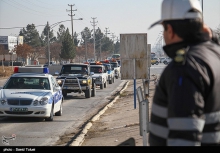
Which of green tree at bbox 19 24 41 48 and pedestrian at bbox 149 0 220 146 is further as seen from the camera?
green tree at bbox 19 24 41 48

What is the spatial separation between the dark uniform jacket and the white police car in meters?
11.7

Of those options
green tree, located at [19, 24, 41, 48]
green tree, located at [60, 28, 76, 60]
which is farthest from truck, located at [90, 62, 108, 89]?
green tree, located at [19, 24, 41, 48]

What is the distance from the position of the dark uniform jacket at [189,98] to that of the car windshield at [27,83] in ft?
43.1

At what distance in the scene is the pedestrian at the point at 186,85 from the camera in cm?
270

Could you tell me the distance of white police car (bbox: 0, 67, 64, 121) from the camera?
14.5 meters

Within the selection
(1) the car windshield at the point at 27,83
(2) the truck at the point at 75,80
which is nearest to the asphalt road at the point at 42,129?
(1) the car windshield at the point at 27,83

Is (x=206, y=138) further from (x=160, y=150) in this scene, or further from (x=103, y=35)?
(x=103, y=35)

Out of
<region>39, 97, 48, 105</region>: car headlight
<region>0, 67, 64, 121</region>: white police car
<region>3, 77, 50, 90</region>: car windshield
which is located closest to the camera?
<region>0, 67, 64, 121</region>: white police car

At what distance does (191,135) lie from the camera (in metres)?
2.69

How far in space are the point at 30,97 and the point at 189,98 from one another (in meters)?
12.4

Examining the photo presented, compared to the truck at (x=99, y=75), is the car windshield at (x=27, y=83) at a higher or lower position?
higher

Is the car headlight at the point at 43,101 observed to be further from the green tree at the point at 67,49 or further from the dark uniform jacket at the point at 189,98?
the green tree at the point at 67,49

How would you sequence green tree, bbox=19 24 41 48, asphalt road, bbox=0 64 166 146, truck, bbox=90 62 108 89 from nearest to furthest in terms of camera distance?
asphalt road, bbox=0 64 166 146 < truck, bbox=90 62 108 89 < green tree, bbox=19 24 41 48

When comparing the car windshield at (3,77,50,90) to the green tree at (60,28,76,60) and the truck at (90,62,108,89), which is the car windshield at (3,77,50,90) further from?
the green tree at (60,28,76,60)
